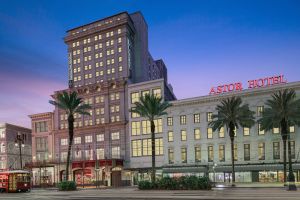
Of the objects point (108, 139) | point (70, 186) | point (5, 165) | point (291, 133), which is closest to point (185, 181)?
point (70, 186)

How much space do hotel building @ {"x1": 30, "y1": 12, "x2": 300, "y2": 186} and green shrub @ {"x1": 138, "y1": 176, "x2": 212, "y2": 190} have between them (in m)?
32.3

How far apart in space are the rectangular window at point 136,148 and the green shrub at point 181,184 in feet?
139

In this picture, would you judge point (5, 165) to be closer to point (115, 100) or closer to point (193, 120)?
point (115, 100)

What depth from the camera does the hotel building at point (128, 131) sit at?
84.4 metres

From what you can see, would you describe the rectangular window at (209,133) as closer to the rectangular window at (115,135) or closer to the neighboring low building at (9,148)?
the rectangular window at (115,135)

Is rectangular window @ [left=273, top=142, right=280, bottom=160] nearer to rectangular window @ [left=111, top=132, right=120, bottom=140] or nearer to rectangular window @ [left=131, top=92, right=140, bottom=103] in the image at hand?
rectangular window @ [left=131, top=92, right=140, bottom=103]

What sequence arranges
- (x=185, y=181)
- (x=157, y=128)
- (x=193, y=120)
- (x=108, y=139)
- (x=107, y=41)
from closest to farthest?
(x=185, y=181) → (x=193, y=120) → (x=157, y=128) → (x=108, y=139) → (x=107, y=41)

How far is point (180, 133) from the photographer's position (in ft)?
306

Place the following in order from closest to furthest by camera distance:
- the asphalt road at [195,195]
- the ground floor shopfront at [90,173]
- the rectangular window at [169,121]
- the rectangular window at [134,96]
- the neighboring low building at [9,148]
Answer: the asphalt road at [195,195], the rectangular window at [169,121], the ground floor shopfront at [90,173], the rectangular window at [134,96], the neighboring low building at [9,148]

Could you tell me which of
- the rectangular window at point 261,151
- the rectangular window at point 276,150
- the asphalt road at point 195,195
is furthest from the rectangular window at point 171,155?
the asphalt road at point 195,195

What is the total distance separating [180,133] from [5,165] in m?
68.5

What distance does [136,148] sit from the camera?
101m

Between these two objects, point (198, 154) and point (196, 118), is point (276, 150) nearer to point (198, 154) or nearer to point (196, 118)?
point (198, 154)

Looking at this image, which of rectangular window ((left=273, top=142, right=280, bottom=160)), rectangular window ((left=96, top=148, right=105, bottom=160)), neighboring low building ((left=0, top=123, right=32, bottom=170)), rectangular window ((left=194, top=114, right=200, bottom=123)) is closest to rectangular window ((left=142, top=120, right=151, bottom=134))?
rectangular window ((left=194, top=114, right=200, bottom=123))
